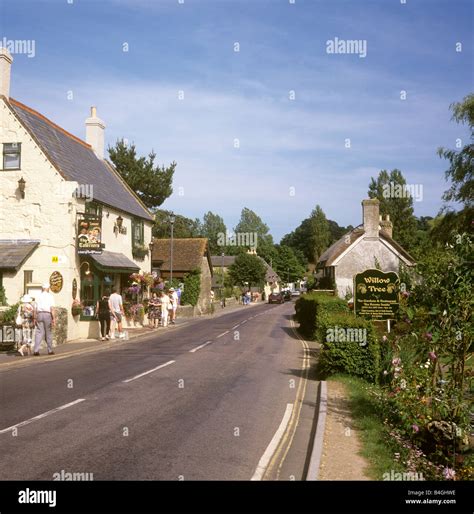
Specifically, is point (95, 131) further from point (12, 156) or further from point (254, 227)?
point (254, 227)

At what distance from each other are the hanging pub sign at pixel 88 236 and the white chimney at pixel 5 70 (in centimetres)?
608

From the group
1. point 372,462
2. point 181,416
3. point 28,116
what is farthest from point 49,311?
point 372,462

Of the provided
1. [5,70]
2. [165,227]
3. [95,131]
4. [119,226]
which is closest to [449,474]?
[5,70]

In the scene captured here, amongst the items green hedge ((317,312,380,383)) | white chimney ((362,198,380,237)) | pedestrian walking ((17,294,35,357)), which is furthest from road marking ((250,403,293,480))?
white chimney ((362,198,380,237))

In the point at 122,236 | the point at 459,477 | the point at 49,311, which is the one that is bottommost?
the point at 459,477

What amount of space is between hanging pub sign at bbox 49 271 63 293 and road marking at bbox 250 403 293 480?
13.2m

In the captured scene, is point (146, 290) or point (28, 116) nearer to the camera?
point (28, 116)

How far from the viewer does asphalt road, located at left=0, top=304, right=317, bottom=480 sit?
20.0ft

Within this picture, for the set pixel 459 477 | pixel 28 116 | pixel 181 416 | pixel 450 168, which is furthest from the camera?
pixel 450 168

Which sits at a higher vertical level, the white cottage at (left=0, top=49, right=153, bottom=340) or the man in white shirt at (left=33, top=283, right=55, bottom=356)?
the white cottage at (left=0, top=49, right=153, bottom=340)

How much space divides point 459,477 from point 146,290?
2453 cm

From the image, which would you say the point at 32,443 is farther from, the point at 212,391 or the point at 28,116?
the point at 28,116

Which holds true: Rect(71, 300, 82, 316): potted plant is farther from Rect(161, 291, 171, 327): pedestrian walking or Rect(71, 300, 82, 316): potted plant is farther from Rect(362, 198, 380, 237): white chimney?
Rect(362, 198, 380, 237): white chimney
